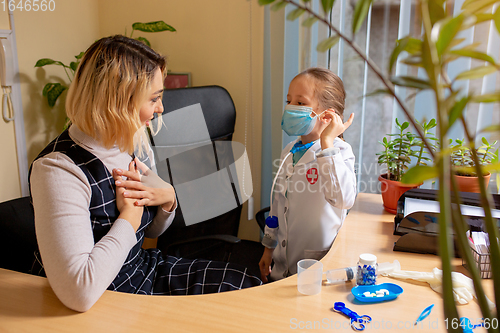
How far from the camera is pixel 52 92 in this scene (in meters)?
2.22

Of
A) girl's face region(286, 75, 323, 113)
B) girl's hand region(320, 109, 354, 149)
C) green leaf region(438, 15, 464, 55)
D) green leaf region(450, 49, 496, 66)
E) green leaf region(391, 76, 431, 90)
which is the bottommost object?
girl's hand region(320, 109, 354, 149)

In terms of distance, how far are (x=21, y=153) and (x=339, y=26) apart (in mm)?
1896

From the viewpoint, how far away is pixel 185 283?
1261mm

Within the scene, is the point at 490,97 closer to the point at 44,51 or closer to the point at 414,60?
the point at 414,60

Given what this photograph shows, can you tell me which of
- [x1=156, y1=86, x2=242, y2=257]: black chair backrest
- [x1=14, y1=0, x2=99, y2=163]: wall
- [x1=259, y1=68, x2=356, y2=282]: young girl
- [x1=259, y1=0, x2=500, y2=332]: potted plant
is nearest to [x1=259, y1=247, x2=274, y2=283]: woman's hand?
[x1=259, y1=68, x2=356, y2=282]: young girl

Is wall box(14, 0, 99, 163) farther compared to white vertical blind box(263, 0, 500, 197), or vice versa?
wall box(14, 0, 99, 163)

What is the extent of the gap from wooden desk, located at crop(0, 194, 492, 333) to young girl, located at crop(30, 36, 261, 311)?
0.06 metres

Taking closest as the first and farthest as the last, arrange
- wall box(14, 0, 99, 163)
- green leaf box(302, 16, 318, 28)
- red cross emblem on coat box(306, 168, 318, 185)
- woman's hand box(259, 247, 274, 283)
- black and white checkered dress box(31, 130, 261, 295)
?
green leaf box(302, 16, 318, 28) < black and white checkered dress box(31, 130, 261, 295) < red cross emblem on coat box(306, 168, 318, 185) < woman's hand box(259, 247, 274, 283) < wall box(14, 0, 99, 163)

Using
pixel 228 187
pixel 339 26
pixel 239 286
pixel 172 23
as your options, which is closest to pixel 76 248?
pixel 239 286

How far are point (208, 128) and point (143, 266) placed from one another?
0.99 m

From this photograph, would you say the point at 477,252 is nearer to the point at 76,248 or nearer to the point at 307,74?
the point at 307,74

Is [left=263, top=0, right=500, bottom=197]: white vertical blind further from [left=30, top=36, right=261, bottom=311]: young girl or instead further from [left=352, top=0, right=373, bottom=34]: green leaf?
[left=352, top=0, right=373, bottom=34]: green leaf

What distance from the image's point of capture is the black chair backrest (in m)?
1.95

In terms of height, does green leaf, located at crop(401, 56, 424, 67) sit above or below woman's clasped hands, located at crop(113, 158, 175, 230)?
above
